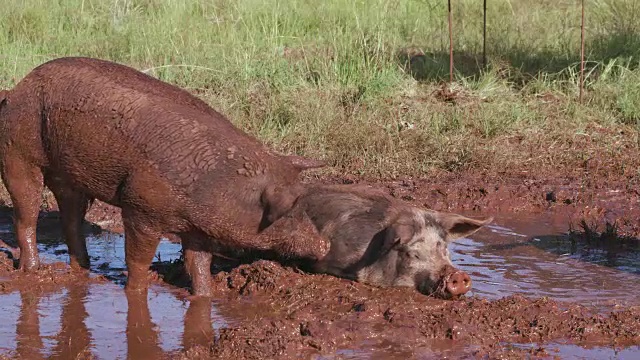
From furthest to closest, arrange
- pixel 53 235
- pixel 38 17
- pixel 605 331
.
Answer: pixel 38 17, pixel 53 235, pixel 605 331

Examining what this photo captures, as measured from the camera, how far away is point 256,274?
6043mm

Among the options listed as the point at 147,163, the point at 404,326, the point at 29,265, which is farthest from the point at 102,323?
the point at 404,326

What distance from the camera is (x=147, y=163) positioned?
5.72m

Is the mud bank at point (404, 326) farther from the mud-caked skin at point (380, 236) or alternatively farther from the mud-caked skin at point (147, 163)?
the mud-caked skin at point (147, 163)

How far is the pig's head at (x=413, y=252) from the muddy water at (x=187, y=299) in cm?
32

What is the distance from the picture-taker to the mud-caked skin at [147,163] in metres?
5.68

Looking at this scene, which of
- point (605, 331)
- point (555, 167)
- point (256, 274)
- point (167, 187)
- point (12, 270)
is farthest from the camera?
point (555, 167)

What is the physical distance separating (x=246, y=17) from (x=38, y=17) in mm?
2354

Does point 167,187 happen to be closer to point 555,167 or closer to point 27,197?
point 27,197

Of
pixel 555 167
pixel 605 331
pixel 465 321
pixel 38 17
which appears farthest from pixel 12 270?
pixel 38 17

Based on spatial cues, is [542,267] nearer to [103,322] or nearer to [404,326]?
[404,326]

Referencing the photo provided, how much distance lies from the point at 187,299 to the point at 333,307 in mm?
869

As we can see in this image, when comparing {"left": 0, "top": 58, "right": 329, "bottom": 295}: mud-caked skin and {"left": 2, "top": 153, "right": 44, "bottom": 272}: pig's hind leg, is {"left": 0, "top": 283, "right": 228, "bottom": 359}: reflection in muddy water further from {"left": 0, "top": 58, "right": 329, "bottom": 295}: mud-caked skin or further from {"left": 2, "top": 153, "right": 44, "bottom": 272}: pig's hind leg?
{"left": 2, "top": 153, "right": 44, "bottom": 272}: pig's hind leg

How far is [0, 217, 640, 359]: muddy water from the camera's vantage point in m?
5.18
